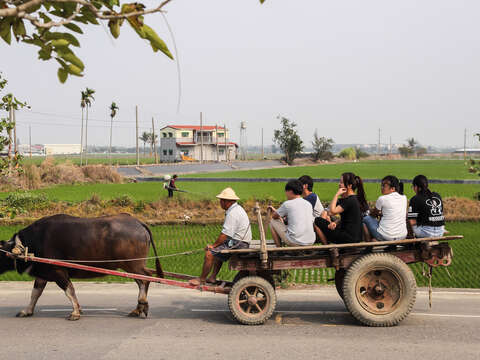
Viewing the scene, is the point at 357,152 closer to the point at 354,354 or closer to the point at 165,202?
the point at 165,202

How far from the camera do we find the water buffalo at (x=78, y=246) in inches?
354

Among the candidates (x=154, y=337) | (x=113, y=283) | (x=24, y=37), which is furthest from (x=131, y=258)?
(x=24, y=37)

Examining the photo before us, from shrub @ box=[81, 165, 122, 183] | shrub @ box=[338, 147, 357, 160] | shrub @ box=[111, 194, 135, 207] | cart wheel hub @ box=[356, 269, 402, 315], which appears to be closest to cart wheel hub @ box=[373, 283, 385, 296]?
cart wheel hub @ box=[356, 269, 402, 315]

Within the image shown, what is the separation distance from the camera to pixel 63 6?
3.63m

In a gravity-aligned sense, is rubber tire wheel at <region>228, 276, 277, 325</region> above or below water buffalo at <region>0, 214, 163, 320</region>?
below

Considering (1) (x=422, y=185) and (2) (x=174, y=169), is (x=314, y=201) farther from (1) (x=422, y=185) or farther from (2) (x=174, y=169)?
(2) (x=174, y=169)

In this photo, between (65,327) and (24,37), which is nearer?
(24,37)

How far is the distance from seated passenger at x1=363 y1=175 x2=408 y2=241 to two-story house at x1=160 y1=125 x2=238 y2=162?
287 feet

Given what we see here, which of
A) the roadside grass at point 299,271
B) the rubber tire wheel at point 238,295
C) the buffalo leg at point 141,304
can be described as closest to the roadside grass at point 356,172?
the roadside grass at point 299,271

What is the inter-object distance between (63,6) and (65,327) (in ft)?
19.8

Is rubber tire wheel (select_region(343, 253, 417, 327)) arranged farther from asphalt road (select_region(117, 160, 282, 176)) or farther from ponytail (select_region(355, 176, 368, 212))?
asphalt road (select_region(117, 160, 282, 176))

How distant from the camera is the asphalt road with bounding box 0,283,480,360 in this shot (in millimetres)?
6949

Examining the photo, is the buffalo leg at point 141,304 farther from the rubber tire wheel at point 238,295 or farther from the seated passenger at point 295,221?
the seated passenger at point 295,221

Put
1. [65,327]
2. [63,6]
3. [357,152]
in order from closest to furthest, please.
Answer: [63,6] → [65,327] → [357,152]
